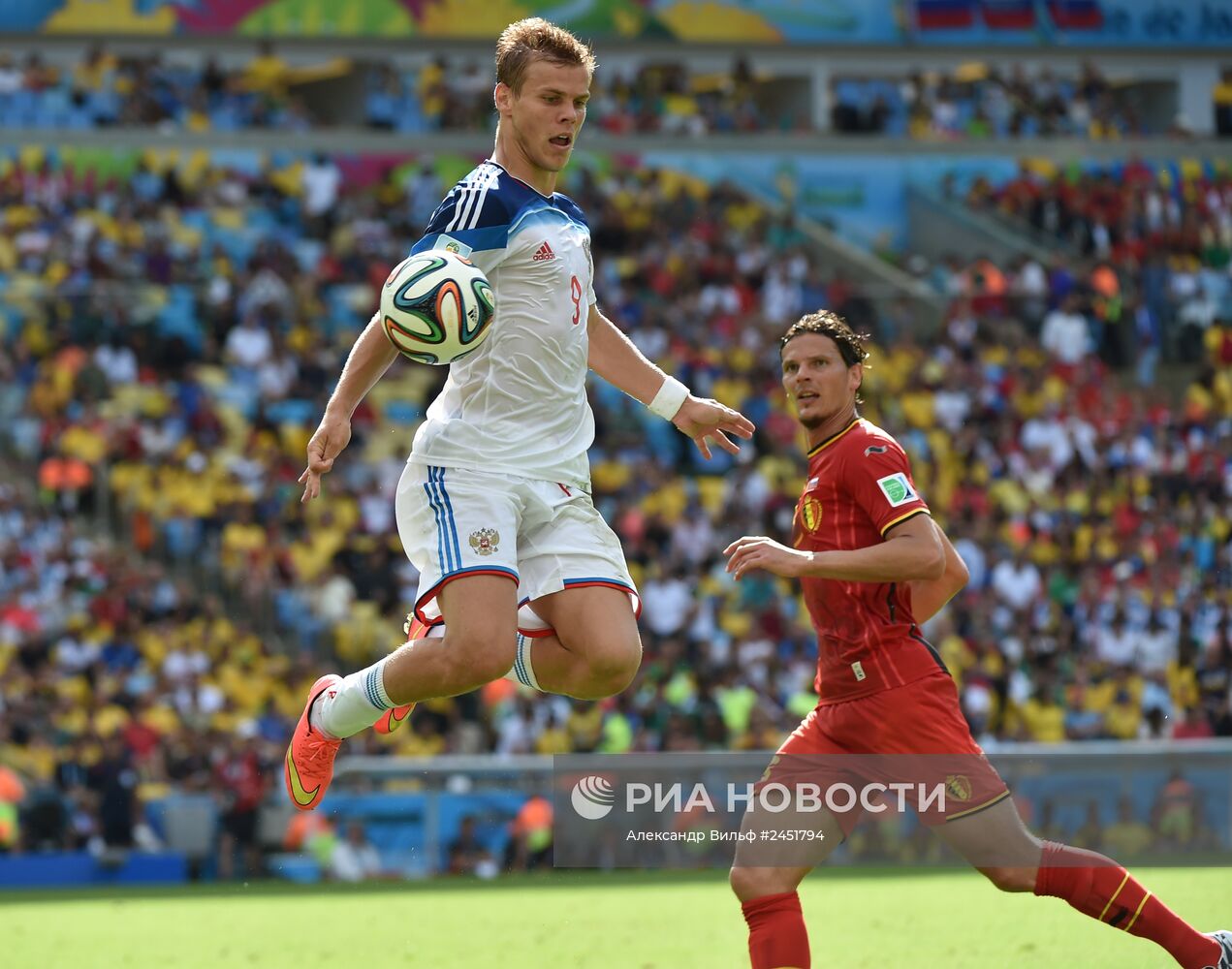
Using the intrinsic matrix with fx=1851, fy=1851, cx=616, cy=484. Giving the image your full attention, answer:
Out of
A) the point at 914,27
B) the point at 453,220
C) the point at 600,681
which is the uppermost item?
the point at 914,27

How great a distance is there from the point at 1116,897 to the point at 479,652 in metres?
2.23

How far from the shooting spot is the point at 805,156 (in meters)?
28.6

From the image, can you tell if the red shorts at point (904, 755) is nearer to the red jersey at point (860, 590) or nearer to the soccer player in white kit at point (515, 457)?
the red jersey at point (860, 590)

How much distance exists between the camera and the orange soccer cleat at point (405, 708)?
6547 millimetres

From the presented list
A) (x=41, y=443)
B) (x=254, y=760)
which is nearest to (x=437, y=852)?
(x=254, y=760)

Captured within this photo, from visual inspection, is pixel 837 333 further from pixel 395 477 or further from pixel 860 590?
pixel 395 477

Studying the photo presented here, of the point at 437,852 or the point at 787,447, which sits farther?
the point at 787,447

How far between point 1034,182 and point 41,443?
16.4m

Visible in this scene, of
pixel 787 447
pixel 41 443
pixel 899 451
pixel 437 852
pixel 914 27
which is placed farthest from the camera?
pixel 914 27

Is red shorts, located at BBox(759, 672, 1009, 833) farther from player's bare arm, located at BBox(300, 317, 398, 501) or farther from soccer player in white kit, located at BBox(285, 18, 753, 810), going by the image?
player's bare arm, located at BBox(300, 317, 398, 501)

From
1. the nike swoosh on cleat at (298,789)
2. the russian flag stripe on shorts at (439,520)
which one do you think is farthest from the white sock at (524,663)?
the nike swoosh on cleat at (298,789)

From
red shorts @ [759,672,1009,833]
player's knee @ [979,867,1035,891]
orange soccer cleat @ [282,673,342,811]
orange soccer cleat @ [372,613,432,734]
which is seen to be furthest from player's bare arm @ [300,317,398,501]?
player's knee @ [979,867,1035,891]

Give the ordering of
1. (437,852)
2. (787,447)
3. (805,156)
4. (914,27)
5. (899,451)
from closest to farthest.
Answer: (899,451), (437,852), (787,447), (805,156), (914,27)

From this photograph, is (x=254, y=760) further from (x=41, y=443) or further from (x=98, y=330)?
(x=98, y=330)
